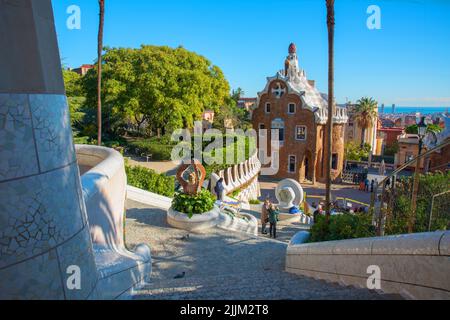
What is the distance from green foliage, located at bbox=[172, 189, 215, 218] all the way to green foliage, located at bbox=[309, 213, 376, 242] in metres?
3.91

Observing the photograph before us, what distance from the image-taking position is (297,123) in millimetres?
34906

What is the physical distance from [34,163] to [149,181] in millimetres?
12547

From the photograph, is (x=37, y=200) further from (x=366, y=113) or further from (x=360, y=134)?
(x=360, y=134)

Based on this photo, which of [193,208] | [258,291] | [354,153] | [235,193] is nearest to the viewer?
[258,291]

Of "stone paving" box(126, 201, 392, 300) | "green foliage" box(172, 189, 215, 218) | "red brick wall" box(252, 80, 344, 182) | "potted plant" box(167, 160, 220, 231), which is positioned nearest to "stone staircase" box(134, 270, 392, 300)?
"stone paving" box(126, 201, 392, 300)

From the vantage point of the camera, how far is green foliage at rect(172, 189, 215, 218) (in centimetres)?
1071

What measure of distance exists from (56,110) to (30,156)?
0.50 m

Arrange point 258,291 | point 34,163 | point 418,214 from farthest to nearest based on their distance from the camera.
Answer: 1. point 418,214
2. point 258,291
3. point 34,163

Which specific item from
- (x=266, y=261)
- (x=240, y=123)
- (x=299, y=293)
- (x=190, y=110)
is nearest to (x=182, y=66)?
(x=190, y=110)

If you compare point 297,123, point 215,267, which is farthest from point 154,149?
point 215,267

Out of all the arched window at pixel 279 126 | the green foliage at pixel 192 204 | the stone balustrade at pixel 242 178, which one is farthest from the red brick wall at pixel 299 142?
the green foliage at pixel 192 204

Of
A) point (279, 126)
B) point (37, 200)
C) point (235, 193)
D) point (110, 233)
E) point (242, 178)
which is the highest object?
point (37, 200)

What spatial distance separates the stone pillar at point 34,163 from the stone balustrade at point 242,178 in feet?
51.2
